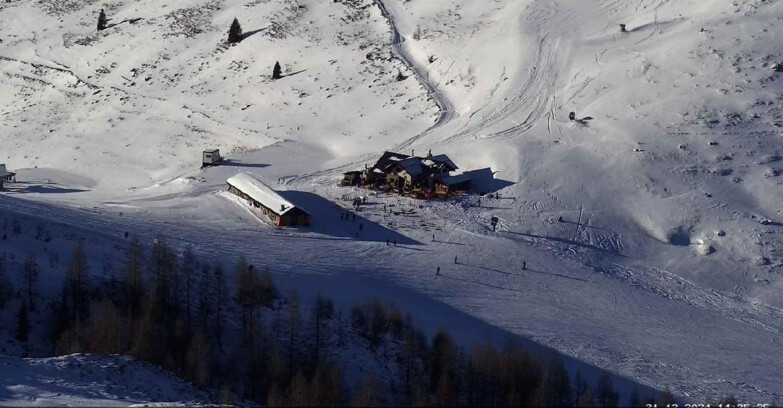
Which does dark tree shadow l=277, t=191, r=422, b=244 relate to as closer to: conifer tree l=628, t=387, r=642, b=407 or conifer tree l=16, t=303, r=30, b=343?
conifer tree l=628, t=387, r=642, b=407

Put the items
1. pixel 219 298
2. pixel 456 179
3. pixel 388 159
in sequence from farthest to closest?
pixel 388 159 → pixel 456 179 → pixel 219 298

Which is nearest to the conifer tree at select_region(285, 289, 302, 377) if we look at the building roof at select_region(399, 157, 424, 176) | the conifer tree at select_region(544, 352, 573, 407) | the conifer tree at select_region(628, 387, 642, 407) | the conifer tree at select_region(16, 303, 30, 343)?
the conifer tree at select_region(544, 352, 573, 407)

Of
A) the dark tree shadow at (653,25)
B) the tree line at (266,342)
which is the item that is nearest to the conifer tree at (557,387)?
the tree line at (266,342)

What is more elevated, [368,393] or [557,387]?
[557,387]

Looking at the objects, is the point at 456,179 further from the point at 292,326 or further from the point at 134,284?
the point at 134,284

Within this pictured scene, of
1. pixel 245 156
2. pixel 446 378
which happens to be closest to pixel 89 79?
pixel 245 156

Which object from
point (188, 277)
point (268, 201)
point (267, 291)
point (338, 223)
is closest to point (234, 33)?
point (268, 201)

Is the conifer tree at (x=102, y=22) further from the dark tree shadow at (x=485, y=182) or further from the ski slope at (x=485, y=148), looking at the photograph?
the dark tree shadow at (x=485, y=182)
